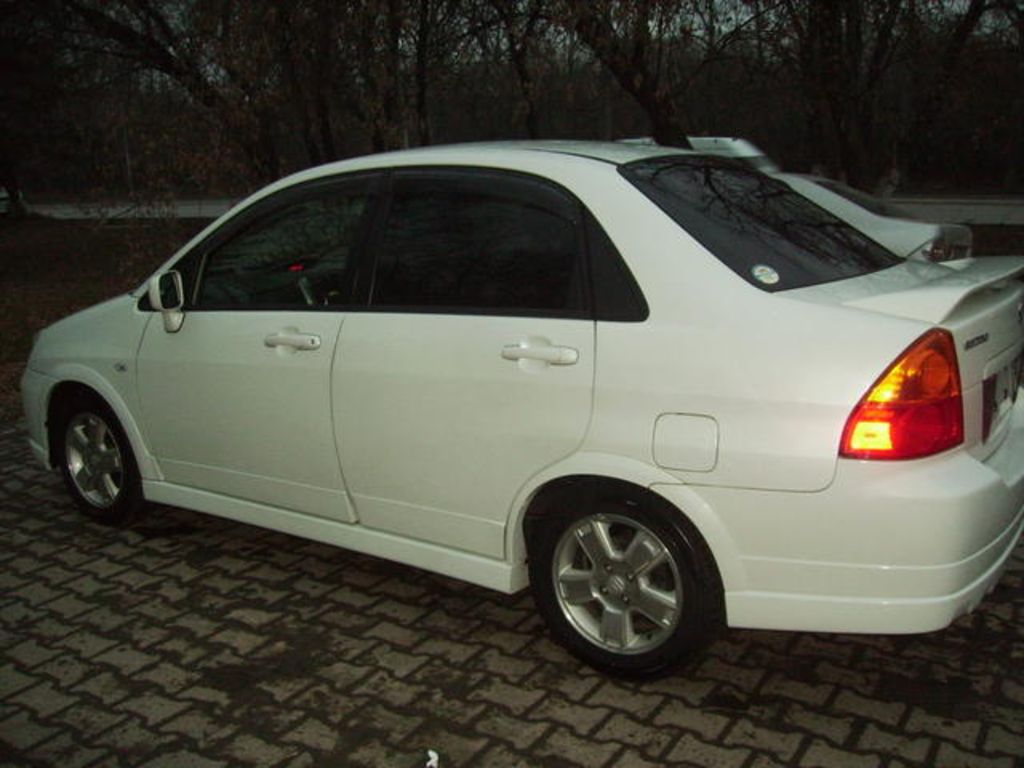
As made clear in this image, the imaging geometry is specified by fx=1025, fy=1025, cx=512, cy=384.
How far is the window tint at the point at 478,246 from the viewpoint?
10.8 ft

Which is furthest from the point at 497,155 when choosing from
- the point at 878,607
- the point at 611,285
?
the point at 878,607

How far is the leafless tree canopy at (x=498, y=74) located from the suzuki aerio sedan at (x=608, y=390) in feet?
16.6

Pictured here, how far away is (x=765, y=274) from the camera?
304 cm

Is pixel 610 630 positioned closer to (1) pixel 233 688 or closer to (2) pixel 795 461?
(2) pixel 795 461

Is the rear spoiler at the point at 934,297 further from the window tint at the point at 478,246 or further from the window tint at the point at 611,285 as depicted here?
the window tint at the point at 478,246

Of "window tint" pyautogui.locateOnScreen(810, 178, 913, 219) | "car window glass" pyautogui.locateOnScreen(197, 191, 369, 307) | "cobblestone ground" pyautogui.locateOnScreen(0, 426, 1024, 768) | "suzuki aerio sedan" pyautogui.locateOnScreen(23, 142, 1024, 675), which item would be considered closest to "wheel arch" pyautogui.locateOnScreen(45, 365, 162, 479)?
"suzuki aerio sedan" pyautogui.locateOnScreen(23, 142, 1024, 675)

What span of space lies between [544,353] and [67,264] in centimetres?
2060

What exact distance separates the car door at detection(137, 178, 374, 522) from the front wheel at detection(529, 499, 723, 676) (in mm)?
921

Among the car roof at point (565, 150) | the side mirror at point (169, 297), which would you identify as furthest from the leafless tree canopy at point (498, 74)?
the side mirror at point (169, 297)

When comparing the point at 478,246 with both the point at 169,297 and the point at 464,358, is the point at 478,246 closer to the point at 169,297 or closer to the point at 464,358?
the point at 464,358

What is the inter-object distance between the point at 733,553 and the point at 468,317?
1.15 metres

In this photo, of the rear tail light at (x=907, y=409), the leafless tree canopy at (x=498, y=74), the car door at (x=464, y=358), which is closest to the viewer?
the rear tail light at (x=907, y=409)

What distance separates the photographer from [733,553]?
2939 mm

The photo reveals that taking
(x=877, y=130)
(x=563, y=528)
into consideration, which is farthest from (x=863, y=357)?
(x=877, y=130)
